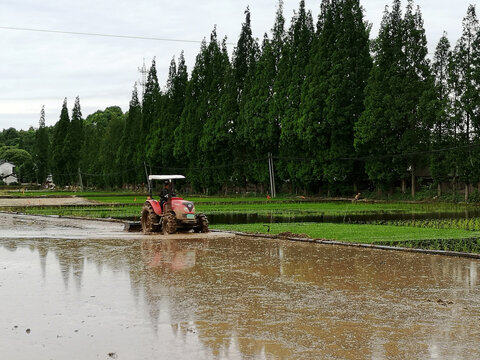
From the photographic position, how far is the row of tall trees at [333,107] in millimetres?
47562

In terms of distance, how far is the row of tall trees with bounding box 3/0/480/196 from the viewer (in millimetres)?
47562

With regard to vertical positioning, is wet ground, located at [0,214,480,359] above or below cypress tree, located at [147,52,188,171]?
below

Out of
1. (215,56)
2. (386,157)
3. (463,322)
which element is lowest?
(463,322)

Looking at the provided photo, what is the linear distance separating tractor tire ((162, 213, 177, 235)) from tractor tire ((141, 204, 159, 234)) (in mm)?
803

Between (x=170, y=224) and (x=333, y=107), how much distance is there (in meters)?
35.5

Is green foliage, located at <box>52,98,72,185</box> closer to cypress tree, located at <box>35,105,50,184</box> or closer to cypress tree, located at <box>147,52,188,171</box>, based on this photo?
cypress tree, located at <box>35,105,50,184</box>

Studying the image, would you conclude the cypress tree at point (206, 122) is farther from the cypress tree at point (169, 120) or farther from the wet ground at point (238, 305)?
the wet ground at point (238, 305)

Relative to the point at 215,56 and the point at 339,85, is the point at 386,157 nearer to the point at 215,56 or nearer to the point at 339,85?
the point at 339,85

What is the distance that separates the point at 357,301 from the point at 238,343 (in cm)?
282

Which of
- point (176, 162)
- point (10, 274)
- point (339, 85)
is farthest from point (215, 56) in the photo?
point (10, 274)

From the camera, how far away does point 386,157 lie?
49.7 m

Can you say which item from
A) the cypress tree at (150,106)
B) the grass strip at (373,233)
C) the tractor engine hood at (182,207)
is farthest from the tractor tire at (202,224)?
the cypress tree at (150,106)

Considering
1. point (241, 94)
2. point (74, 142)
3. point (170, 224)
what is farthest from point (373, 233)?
point (74, 142)

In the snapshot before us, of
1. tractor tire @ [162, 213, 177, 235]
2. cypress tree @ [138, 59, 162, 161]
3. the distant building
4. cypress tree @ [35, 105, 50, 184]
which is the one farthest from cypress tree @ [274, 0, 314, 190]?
the distant building
